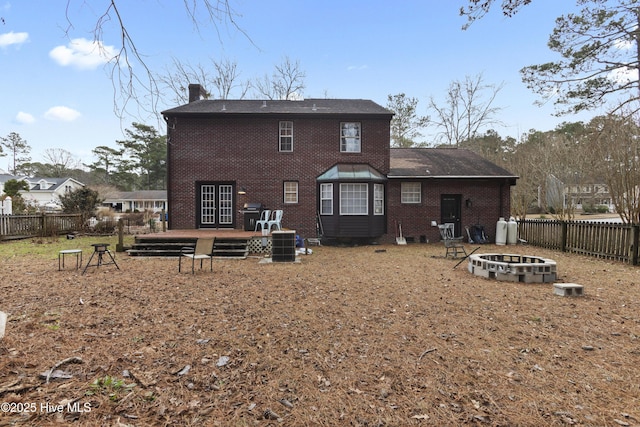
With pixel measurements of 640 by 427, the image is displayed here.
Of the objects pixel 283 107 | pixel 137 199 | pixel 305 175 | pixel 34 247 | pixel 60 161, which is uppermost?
pixel 60 161

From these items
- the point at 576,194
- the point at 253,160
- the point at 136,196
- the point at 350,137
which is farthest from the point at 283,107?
the point at 136,196

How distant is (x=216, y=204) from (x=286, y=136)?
4554 millimetres

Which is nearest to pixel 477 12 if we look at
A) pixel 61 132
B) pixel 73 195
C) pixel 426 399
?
pixel 426 399

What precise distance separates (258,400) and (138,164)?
5132 cm

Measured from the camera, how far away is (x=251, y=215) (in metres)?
A: 13.4

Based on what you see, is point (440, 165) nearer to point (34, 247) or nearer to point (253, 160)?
point (253, 160)

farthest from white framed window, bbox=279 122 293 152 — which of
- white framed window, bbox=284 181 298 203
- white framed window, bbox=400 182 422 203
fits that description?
white framed window, bbox=400 182 422 203

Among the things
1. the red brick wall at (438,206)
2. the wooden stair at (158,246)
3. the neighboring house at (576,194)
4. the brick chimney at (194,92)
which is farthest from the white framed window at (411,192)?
the brick chimney at (194,92)

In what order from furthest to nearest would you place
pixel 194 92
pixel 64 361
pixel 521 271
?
pixel 194 92, pixel 521 271, pixel 64 361

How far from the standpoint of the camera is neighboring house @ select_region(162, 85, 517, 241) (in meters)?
14.3

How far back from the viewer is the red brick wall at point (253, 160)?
1437 cm

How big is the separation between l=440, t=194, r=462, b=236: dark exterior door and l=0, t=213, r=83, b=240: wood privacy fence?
64.5 feet

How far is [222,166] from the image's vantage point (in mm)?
14508

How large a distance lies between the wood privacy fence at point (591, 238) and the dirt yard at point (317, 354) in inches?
151
